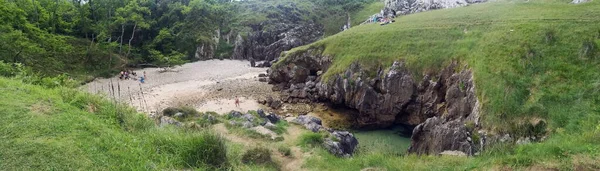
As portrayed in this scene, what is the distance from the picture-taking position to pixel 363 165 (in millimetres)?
13578

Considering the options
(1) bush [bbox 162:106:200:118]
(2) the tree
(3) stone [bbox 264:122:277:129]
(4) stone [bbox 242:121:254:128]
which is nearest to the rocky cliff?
(3) stone [bbox 264:122:277:129]

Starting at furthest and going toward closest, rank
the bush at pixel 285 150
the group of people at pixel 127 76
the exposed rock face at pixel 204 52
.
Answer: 1. the exposed rock face at pixel 204 52
2. the group of people at pixel 127 76
3. the bush at pixel 285 150

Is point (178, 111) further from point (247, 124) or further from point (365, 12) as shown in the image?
point (365, 12)

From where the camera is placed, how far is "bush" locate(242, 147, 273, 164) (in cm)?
1331

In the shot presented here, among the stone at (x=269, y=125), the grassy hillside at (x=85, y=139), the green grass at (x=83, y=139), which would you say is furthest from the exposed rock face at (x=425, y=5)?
the green grass at (x=83, y=139)

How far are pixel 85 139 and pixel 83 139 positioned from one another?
47 millimetres

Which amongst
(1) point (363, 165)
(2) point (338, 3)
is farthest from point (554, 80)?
(2) point (338, 3)

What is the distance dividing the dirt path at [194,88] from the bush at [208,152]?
1760 centimetres

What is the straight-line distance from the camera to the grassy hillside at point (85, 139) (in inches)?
320

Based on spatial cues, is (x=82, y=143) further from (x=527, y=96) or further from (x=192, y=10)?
(x=192, y=10)

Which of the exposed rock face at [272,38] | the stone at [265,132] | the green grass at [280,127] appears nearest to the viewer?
the stone at [265,132]

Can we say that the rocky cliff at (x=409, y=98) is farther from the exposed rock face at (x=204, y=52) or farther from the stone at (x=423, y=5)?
the exposed rock face at (x=204, y=52)

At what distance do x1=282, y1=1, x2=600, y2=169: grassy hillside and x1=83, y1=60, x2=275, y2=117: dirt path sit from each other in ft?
34.4

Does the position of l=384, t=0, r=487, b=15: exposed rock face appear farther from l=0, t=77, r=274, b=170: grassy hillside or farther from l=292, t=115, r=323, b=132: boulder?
l=0, t=77, r=274, b=170: grassy hillside
